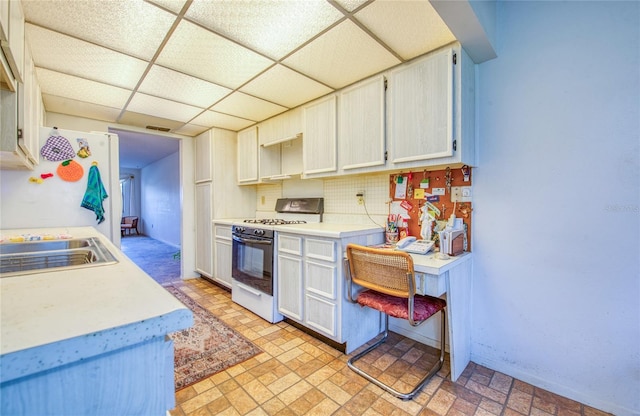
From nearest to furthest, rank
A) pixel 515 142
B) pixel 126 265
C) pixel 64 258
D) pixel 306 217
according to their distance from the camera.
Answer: pixel 126 265 < pixel 64 258 < pixel 515 142 < pixel 306 217

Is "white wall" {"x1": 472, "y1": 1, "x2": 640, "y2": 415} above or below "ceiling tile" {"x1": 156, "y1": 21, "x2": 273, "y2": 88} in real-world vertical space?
below

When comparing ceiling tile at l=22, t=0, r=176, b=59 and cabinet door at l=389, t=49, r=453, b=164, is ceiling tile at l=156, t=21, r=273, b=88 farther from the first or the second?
cabinet door at l=389, t=49, r=453, b=164

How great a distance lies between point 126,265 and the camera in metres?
1.07

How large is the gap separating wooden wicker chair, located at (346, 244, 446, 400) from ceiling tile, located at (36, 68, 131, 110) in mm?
2637

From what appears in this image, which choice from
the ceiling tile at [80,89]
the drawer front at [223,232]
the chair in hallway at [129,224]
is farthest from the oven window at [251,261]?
the chair in hallway at [129,224]

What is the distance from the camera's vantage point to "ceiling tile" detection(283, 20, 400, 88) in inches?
70.9

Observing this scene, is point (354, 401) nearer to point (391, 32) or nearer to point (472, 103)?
point (472, 103)

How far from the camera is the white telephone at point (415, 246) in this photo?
6.38ft

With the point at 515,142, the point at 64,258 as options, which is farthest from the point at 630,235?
the point at 64,258

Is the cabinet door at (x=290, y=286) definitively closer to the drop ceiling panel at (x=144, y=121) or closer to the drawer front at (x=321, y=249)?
the drawer front at (x=321, y=249)

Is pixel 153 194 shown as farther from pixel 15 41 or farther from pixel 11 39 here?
pixel 11 39

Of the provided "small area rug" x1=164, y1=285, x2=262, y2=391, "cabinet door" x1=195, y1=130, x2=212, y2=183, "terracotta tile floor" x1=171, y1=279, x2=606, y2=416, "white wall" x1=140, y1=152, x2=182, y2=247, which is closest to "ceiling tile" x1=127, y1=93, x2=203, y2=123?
"cabinet door" x1=195, y1=130, x2=212, y2=183

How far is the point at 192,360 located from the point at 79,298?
167 cm

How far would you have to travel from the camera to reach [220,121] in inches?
141
